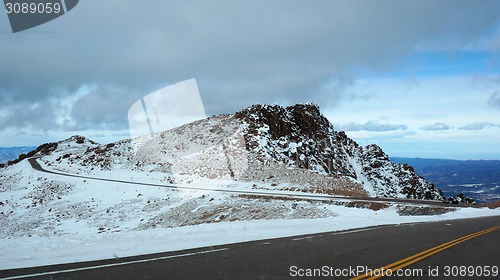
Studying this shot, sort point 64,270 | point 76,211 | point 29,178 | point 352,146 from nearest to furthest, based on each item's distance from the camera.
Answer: point 64,270 → point 76,211 → point 29,178 → point 352,146

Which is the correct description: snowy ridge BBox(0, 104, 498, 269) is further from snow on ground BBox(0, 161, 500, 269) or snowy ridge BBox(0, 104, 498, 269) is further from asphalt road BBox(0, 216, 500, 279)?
asphalt road BBox(0, 216, 500, 279)

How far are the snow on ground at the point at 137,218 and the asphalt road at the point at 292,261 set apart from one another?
127 cm

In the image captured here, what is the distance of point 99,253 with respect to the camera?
928 cm

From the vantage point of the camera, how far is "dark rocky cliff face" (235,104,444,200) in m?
61.4

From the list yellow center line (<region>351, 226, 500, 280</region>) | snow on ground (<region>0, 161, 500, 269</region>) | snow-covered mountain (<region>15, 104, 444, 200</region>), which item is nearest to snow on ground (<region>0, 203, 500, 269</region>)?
snow on ground (<region>0, 161, 500, 269</region>)

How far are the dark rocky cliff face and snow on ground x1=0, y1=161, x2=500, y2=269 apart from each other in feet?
66.4

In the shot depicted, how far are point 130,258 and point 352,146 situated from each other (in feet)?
285

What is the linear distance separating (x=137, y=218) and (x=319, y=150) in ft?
164

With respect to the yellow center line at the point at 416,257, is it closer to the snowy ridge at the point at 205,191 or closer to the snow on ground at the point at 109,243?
the snow on ground at the point at 109,243

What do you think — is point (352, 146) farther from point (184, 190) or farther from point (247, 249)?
point (247, 249)

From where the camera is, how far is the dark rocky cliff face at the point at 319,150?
201 feet

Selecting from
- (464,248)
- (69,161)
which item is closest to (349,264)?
(464,248)

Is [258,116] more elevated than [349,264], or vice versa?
[258,116]

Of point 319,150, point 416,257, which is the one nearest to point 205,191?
point 416,257
